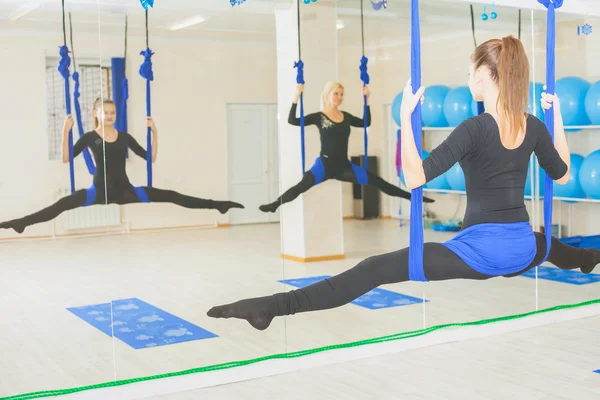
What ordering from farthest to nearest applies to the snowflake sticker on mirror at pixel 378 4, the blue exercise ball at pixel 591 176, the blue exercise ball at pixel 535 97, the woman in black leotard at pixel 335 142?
the blue exercise ball at pixel 535 97, the blue exercise ball at pixel 591 176, the snowflake sticker on mirror at pixel 378 4, the woman in black leotard at pixel 335 142

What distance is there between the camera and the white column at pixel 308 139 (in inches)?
192

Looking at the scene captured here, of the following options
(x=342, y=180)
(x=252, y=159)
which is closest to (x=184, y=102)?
(x=252, y=159)

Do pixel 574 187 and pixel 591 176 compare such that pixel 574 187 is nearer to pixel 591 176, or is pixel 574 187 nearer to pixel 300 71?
pixel 591 176

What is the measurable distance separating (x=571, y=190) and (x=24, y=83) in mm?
3822

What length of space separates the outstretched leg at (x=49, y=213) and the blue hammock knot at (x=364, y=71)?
203 centimetres

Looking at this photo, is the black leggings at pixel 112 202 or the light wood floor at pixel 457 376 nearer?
the black leggings at pixel 112 202

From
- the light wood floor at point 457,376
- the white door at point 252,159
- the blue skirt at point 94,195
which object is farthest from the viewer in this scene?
the white door at point 252,159

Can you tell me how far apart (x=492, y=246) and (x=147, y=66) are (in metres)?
2.09

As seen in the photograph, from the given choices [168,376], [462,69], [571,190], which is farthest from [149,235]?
[571,190]

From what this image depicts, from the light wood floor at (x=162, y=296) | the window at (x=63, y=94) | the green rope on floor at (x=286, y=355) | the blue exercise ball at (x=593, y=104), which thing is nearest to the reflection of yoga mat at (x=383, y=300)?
the light wood floor at (x=162, y=296)

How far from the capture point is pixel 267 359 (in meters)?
4.66

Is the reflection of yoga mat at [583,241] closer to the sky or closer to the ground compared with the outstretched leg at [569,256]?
→ closer to the ground

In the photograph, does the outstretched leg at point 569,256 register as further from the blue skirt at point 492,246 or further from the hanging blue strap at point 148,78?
the hanging blue strap at point 148,78

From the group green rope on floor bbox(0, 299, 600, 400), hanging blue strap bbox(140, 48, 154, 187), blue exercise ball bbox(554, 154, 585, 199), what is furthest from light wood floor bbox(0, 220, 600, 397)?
blue exercise ball bbox(554, 154, 585, 199)
